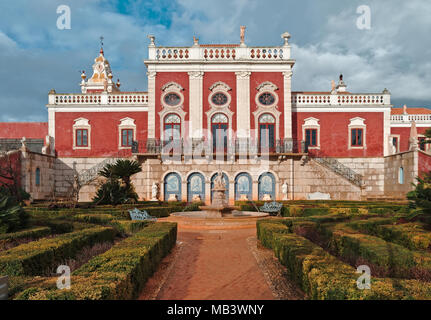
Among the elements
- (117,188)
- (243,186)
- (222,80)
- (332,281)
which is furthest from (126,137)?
(332,281)

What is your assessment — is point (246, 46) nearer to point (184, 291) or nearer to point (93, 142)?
point (93, 142)

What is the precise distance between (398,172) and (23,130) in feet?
109

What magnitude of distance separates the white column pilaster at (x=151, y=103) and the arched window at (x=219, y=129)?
4565mm

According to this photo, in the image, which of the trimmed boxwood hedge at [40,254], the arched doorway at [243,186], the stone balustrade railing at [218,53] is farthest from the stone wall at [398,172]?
the trimmed boxwood hedge at [40,254]

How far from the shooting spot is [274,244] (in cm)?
907

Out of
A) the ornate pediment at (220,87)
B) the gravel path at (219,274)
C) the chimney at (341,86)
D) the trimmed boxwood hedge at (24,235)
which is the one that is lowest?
the gravel path at (219,274)

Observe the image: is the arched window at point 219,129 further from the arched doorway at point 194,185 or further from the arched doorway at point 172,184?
the arched doorway at point 172,184

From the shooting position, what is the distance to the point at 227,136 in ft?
86.2

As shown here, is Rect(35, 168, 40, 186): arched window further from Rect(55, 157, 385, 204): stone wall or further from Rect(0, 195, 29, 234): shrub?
Rect(0, 195, 29, 234): shrub

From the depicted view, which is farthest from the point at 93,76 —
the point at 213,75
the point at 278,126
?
the point at 278,126

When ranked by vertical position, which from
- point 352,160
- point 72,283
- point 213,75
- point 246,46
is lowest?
point 72,283

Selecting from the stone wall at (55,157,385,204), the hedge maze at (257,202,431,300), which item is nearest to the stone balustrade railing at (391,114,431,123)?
the stone wall at (55,157,385,204)

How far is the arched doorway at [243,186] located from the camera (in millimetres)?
25422

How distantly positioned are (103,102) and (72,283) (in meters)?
25.0
